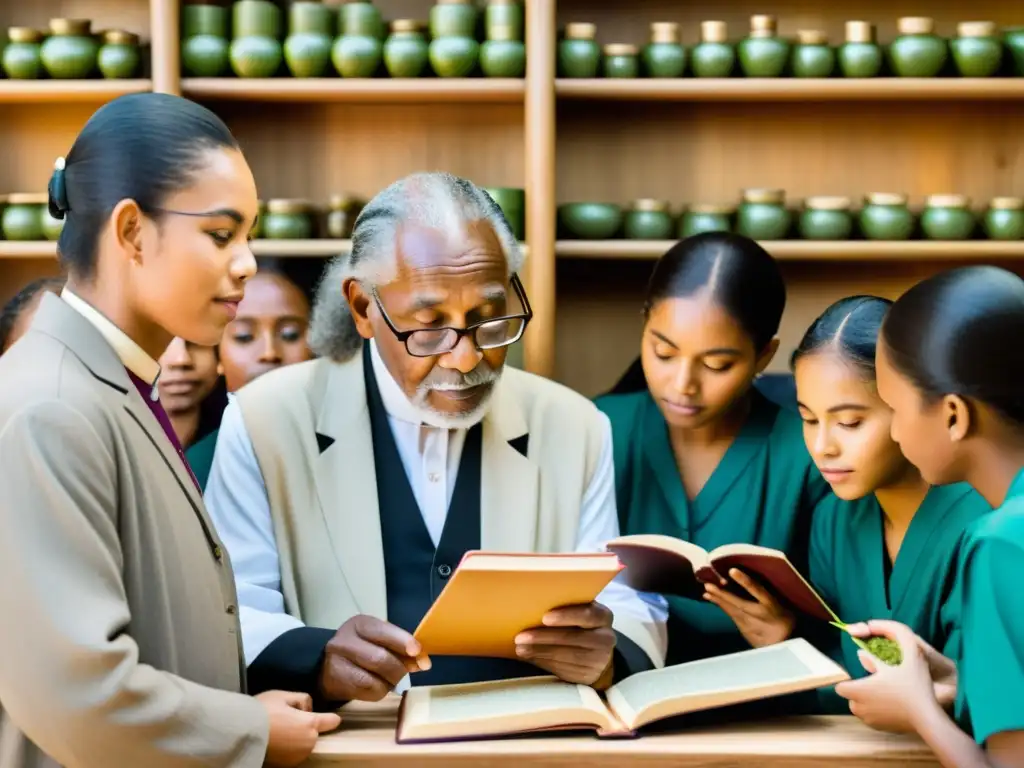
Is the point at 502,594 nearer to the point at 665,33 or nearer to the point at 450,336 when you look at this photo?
the point at 450,336

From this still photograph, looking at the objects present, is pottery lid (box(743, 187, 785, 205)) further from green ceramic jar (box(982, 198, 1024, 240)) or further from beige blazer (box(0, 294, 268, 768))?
beige blazer (box(0, 294, 268, 768))

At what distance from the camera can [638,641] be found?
187 cm

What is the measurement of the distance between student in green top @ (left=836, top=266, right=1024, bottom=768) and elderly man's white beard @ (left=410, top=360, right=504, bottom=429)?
669mm

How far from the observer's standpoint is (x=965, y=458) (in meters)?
1.45

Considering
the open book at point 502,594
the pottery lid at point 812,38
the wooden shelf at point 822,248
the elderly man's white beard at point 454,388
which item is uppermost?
the pottery lid at point 812,38

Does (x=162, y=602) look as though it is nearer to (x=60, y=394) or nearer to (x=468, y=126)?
(x=60, y=394)

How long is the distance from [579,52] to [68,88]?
1419mm

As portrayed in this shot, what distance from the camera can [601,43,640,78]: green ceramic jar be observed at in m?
3.20

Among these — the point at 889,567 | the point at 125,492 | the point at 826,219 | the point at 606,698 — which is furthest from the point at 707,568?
the point at 826,219

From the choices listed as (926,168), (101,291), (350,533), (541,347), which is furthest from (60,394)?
(926,168)

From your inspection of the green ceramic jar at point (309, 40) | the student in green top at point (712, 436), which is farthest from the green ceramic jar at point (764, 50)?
the green ceramic jar at point (309, 40)

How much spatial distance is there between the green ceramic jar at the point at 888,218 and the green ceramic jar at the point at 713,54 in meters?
0.55

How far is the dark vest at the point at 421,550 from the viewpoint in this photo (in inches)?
76.6

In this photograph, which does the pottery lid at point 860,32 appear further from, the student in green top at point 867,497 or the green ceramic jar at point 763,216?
the student in green top at point 867,497
